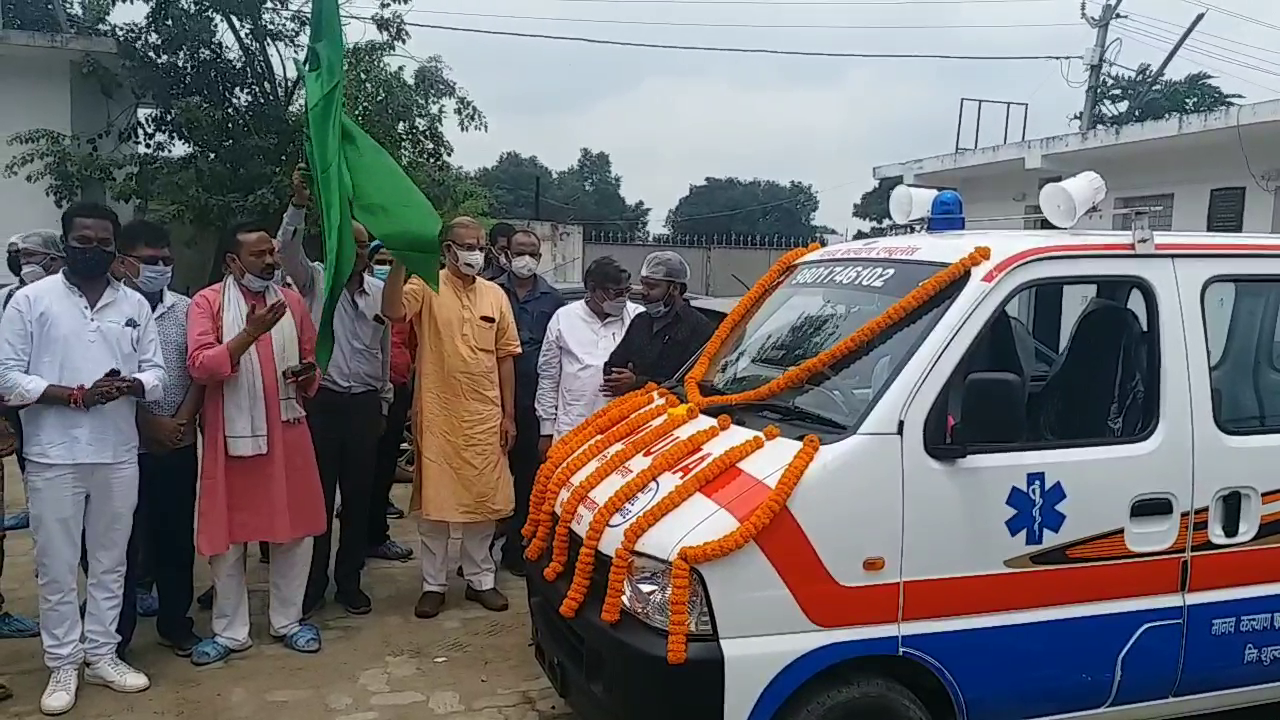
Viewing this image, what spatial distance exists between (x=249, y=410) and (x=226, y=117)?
30.4ft

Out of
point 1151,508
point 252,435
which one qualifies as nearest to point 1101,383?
point 1151,508

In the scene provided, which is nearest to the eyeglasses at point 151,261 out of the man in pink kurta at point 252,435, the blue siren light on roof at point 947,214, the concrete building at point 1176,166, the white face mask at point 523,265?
the man in pink kurta at point 252,435

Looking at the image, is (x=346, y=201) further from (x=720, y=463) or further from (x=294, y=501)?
(x=720, y=463)

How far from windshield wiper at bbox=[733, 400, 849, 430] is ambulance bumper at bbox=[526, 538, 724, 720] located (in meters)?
0.76

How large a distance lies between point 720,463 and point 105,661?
9.82 ft

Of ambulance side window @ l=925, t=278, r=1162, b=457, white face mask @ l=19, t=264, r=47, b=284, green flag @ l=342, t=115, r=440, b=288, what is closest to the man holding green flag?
green flag @ l=342, t=115, r=440, b=288

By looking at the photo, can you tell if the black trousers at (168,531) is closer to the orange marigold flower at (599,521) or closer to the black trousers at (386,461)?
the black trousers at (386,461)

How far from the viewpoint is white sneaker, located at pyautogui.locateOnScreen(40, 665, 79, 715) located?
4.21 metres

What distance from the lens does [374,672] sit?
15.4 ft

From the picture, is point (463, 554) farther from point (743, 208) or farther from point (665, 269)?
point (743, 208)

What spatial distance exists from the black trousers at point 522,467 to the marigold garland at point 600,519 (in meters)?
2.90

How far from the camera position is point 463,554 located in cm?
564

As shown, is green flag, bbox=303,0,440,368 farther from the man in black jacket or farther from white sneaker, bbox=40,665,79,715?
white sneaker, bbox=40,665,79,715

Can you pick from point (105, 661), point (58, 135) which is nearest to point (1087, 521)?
point (105, 661)
